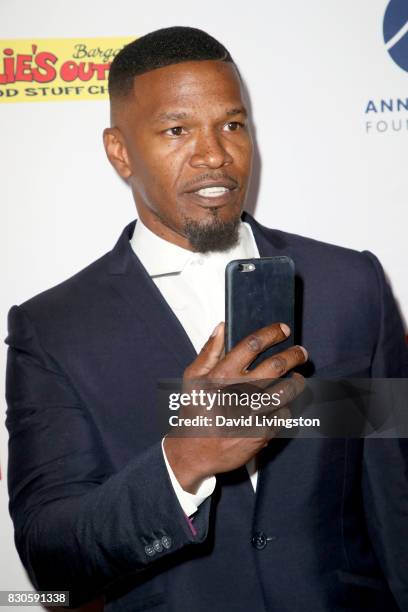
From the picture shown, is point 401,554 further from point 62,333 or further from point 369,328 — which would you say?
point 62,333

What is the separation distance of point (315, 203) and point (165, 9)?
55 cm

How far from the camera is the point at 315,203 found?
5.47 ft

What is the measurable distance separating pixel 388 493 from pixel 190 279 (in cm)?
56

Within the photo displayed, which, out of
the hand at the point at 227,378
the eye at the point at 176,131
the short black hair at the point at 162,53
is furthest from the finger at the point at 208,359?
the short black hair at the point at 162,53

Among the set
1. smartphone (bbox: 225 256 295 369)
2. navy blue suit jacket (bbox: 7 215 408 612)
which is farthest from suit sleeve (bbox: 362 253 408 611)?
smartphone (bbox: 225 256 295 369)

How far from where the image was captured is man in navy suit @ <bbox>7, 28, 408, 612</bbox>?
1231mm

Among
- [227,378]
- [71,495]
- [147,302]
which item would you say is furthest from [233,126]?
[71,495]

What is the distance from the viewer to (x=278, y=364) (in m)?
0.97

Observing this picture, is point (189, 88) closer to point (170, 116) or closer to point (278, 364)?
point (170, 116)

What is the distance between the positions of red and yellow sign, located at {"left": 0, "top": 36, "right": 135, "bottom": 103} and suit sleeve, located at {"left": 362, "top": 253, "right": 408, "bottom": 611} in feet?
2.66

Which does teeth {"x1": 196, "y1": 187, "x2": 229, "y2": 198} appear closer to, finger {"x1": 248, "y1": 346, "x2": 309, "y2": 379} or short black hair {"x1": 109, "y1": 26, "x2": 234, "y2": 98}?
short black hair {"x1": 109, "y1": 26, "x2": 234, "y2": 98}

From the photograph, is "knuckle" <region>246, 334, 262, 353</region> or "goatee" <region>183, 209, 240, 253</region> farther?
"goatee" <region>183, 209, 240, 253</region>

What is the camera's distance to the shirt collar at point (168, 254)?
4.56ft

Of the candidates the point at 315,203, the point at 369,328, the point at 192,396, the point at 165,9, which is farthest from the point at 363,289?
the point at 165,9
